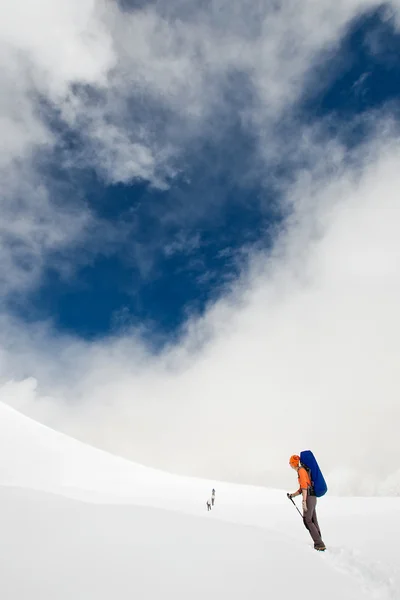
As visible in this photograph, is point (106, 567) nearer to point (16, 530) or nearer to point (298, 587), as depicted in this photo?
point (16, 530)

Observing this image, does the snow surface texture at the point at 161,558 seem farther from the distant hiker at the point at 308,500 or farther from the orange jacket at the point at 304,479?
the orange jacket at the point at 304,479

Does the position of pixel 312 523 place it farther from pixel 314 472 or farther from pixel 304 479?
pixel 314 472

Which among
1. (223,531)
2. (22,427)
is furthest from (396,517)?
(22,427)

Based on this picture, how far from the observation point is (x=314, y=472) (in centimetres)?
987

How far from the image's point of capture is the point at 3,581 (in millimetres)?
4191

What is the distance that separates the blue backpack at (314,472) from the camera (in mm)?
9805

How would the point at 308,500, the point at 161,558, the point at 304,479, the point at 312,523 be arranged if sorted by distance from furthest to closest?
the point at 304,479 < the point at 308,500 < the point at 312,523 < the point at 161,558

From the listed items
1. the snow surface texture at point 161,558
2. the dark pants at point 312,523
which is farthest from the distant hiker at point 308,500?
the snow surface texture at point 161,558

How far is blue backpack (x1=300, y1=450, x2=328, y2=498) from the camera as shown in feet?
32.2

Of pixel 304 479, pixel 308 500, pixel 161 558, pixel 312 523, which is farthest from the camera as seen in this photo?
pixel 304 479

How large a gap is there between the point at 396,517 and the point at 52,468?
17097 millimetres

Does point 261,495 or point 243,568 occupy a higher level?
point 261,495

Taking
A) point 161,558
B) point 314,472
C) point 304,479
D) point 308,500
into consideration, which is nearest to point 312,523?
point 308,500

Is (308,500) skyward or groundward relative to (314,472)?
groundward
